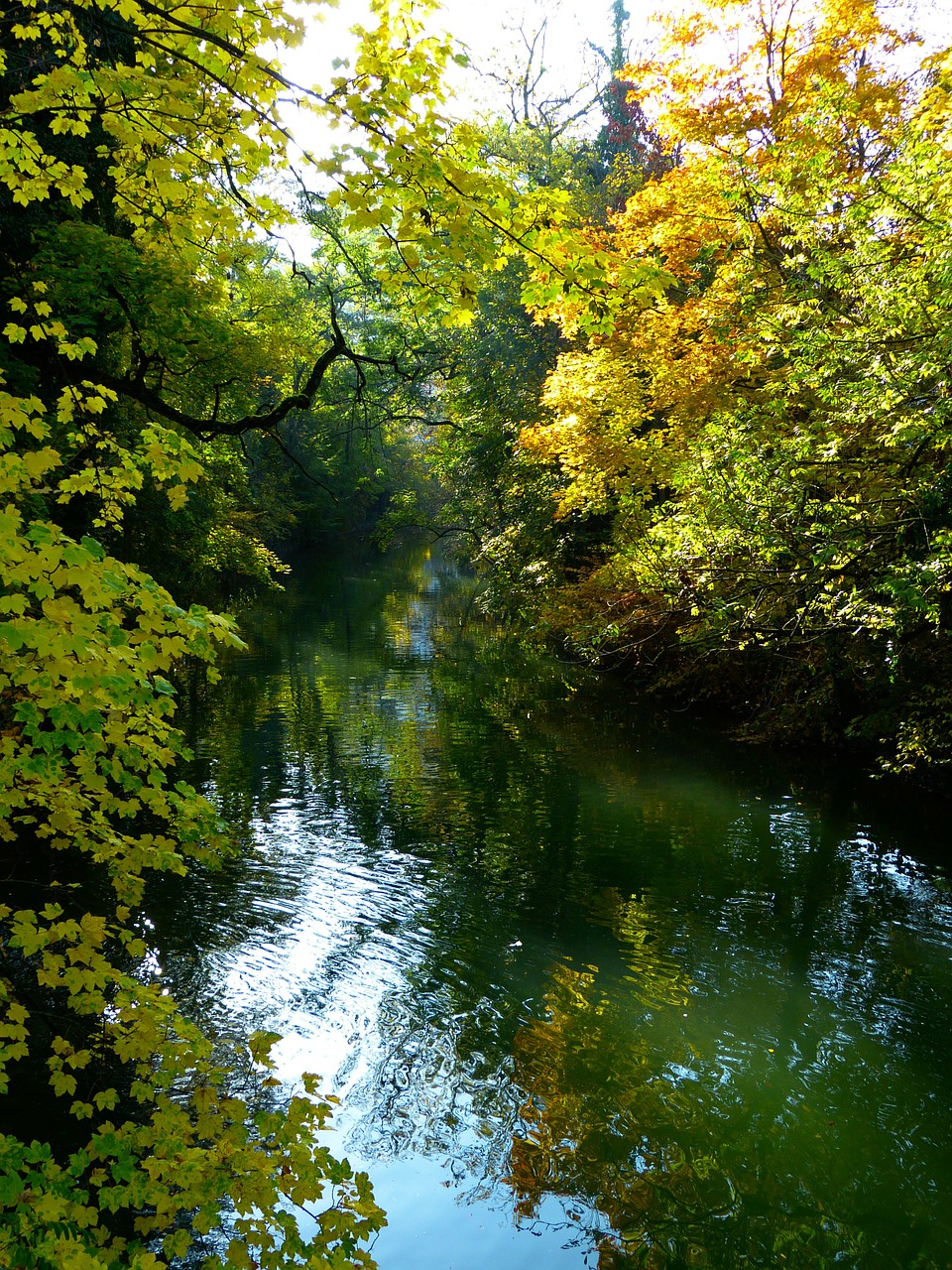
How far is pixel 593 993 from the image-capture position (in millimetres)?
6016

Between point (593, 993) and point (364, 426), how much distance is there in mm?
4326

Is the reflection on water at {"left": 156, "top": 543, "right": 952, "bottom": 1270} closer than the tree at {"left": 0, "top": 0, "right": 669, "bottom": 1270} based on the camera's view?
No

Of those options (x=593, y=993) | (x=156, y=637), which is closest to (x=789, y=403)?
(x=593, y=993)

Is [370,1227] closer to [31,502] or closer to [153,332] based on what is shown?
[31,502]

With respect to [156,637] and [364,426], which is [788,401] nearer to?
[364,426]

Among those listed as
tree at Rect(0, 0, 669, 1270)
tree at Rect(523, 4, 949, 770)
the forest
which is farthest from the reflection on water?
tree at Rect(523, 4, 949, 770)

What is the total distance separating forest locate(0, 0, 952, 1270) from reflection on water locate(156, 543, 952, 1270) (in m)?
0.67

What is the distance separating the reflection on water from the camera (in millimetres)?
4195

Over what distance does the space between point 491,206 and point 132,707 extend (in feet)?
7.18

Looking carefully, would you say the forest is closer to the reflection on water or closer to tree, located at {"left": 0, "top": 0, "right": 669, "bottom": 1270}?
tree, located at {"left": 0, "top": 0, "right": 669, "bottom": 1270}

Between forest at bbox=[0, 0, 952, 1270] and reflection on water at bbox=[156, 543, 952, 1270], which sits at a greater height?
forest at bbox=[0, 0, 952, 1270]

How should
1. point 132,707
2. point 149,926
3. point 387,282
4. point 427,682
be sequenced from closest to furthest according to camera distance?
1. point 132,707
2. point 387,282
3. point 149,926
4. point 427,682

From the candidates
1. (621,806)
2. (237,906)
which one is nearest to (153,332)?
(237,906)

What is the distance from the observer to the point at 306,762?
11133 millimetres
